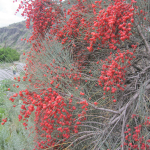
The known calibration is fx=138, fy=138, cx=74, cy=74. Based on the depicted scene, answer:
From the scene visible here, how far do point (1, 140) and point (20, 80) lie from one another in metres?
2.32

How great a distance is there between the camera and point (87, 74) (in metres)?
2.98

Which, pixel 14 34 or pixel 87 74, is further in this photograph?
pixel 14 34

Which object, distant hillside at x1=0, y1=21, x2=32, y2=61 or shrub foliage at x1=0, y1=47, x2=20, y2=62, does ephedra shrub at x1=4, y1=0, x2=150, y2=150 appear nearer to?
shrub foliage at x1=0, y1=47, x2=20, y2=62

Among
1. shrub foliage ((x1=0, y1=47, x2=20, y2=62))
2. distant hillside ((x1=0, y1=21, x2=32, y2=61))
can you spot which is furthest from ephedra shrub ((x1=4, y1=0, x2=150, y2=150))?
distant hillside ((x1=0, y1=21, x2=32, y2=61))

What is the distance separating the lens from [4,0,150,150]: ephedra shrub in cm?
177

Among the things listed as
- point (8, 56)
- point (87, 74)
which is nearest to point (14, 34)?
point (8, 56)

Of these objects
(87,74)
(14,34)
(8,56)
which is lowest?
(87,74)

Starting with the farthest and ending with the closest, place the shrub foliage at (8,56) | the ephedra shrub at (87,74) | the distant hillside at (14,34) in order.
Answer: the distant hillside at (14,34)
the shrub foliage at (8,56)
the ephedra shrub at (87,74)

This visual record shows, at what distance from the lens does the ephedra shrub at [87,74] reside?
177 cm

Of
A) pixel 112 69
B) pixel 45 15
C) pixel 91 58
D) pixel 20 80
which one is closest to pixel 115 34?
pixel 112 69

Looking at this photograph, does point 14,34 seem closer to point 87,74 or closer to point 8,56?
point 8,56

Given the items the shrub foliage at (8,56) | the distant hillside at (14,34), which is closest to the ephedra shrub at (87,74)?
the shrub foliage at (8,56)

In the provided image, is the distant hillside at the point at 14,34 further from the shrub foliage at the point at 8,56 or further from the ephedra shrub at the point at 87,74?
the ephedra shrub at the point at 87,74

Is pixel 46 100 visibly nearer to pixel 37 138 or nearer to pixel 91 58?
pixel 37 138
